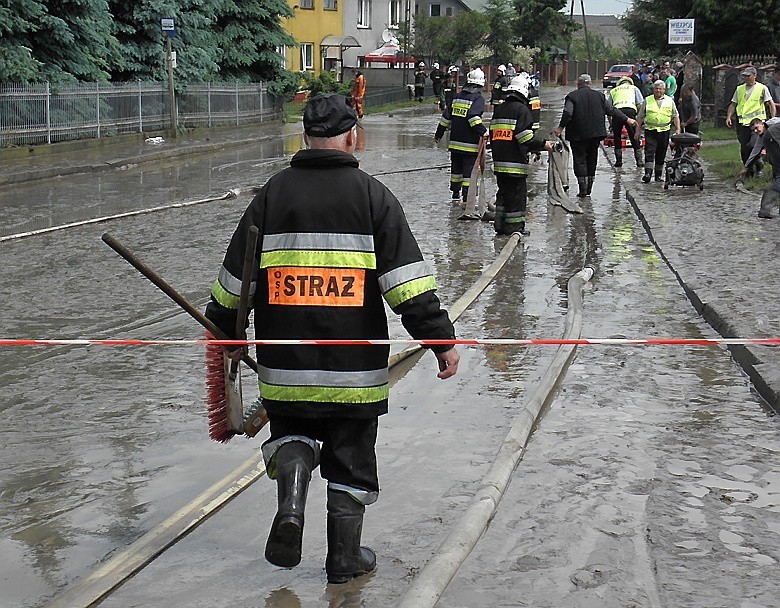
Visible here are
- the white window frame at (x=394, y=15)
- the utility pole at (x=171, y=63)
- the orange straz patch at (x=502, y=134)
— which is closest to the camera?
the orange straz patch at (x=502, y=134)

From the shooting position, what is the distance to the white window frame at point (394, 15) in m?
75.4

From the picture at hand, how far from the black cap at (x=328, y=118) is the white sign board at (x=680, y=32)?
35141 millimetres

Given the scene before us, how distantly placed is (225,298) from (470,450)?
87.2 inches

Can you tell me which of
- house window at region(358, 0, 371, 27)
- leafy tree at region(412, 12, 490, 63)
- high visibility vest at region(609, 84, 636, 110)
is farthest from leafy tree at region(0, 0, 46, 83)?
house window at region(358, 0, 371, 27)

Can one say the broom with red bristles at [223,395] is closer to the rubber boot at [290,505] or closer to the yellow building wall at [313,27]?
the rubber boot at [290,505]

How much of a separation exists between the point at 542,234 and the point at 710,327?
5.49 m

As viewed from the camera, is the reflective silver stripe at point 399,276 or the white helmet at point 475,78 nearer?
the reflective silver stripe at point 399,276

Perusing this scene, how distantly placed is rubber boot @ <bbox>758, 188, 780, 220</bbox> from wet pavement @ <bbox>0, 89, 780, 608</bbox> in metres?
2.37

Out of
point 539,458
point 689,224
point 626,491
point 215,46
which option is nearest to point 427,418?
point 539,458

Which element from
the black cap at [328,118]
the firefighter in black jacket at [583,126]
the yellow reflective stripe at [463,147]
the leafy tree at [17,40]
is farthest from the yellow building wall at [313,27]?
the black cap at [328,118]

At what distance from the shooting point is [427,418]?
702 cm

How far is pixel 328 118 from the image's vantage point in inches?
177

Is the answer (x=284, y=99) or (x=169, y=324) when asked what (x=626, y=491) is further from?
(x=284, y=99)

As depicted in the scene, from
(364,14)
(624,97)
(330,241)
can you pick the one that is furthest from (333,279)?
(364,14)
